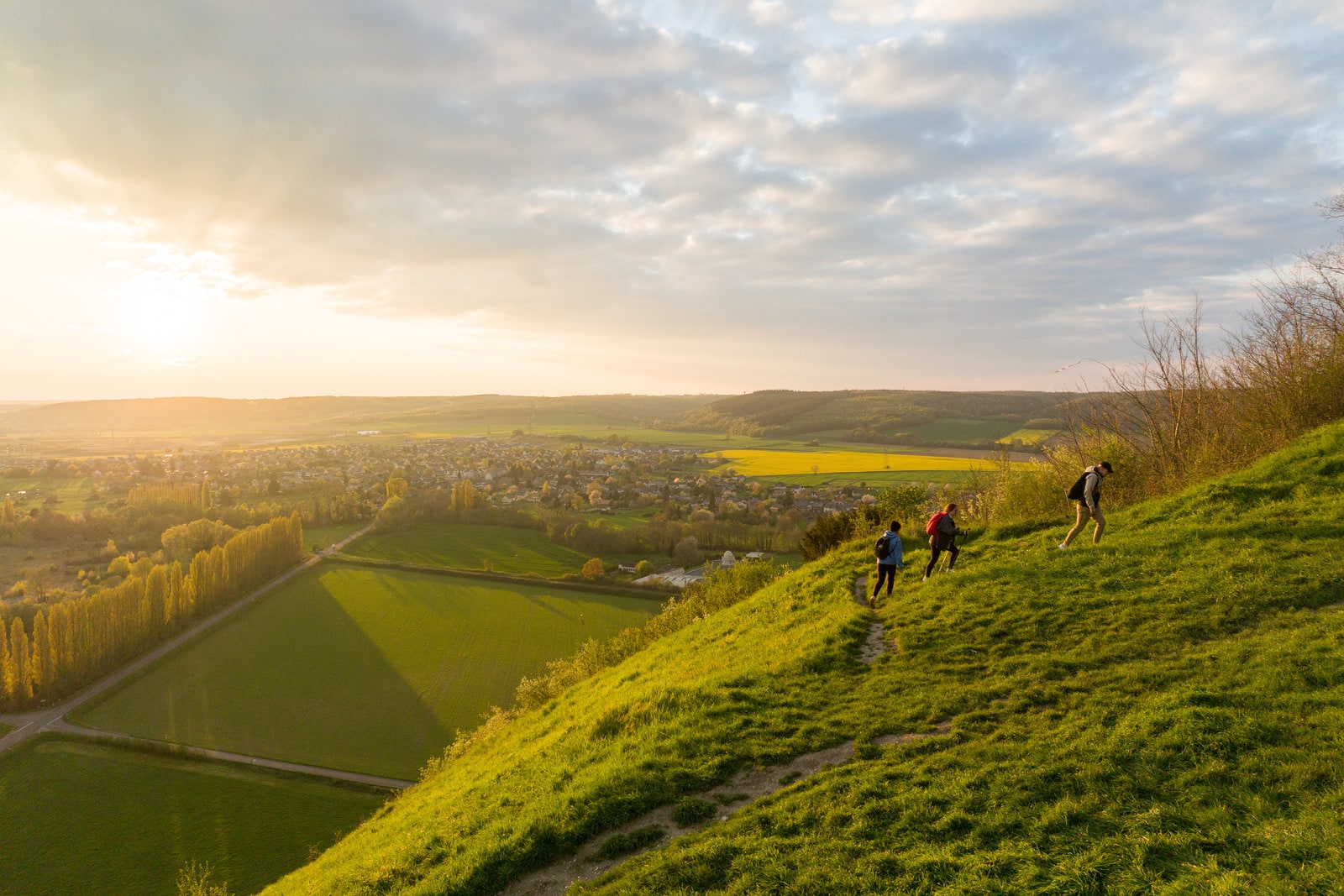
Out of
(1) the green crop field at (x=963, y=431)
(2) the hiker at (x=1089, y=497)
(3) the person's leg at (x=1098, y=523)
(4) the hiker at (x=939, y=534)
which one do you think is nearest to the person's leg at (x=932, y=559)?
(4) the hiker at (x=939, y=534)

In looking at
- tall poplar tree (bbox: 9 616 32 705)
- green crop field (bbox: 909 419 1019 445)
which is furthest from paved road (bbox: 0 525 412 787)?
green crop field (bbox: 909 419 1019 445)

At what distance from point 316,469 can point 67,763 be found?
4880 inches

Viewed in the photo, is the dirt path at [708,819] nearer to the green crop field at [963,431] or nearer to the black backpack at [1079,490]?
the black backpack at [1079,490]

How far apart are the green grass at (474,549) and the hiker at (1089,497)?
68.3 m

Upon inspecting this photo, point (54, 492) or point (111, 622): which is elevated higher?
point (54, 492)

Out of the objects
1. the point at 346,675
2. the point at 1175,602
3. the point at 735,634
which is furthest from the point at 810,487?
the point at 1175,602

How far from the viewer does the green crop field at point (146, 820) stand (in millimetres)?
30406

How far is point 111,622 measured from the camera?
54.1m

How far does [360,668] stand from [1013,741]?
5779 cm

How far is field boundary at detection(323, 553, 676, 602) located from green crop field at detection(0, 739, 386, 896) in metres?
35.9

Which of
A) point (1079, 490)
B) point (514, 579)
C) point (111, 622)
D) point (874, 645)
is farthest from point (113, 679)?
point (1079, 490)

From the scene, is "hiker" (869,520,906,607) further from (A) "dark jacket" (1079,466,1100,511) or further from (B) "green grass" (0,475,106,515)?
(B) "green grass" (0,475,106,515)

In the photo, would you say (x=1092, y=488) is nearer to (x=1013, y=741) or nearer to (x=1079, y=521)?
(x=1079, y=521)

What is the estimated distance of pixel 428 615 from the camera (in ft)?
215
